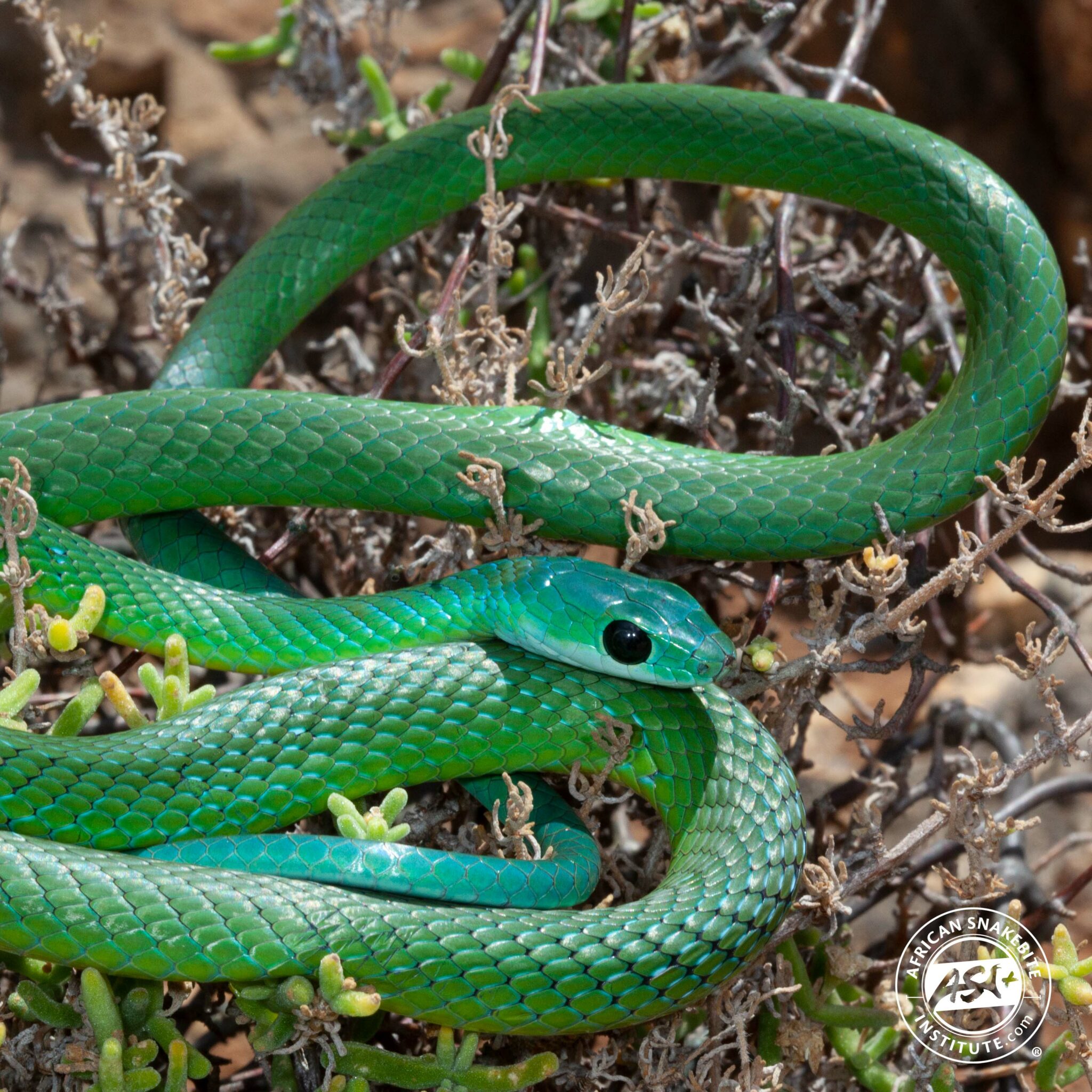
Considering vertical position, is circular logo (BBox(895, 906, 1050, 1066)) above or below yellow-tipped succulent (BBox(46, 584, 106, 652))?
below

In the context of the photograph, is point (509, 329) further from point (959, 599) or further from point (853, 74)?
point (959, 599)

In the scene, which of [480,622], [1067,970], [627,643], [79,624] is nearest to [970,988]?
[1067,970]

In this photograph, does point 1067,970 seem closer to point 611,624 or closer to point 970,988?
point 970,988

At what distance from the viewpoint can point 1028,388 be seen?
10.5 feet

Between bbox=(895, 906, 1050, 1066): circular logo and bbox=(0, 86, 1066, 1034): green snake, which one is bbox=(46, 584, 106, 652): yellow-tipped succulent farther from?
bbox=(895, 906, 1050, 1066): circular logo

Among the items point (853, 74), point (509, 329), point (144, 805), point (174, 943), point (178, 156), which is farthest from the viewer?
point (853, 74)

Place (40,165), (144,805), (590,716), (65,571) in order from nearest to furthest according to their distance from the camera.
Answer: (144,805) → (590,716) → (65,571) → (40,165)

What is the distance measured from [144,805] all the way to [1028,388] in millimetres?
2753

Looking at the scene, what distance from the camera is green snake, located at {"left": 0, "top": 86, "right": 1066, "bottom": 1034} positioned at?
250 cm

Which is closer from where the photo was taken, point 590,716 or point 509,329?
point 590,716

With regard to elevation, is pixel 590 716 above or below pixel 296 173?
below

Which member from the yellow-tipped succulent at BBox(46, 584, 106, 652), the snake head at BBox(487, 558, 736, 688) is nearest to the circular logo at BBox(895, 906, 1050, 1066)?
the snake head at BBox(487, 558, 736, 688)

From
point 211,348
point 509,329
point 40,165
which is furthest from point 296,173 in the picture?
point 509,329

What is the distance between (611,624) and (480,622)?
1.39 ft
